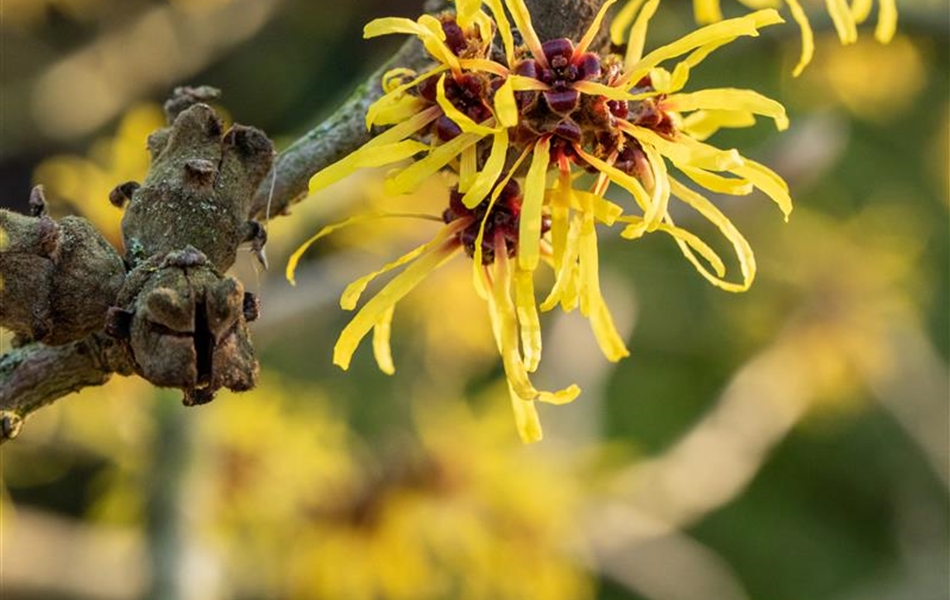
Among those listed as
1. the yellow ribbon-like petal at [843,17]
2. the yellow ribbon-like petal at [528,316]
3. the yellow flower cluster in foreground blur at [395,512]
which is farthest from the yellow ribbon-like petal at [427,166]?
the yellow flower cluster in foreground blur at [395,512]

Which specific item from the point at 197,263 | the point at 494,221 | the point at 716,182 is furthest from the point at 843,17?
the point at 197,263

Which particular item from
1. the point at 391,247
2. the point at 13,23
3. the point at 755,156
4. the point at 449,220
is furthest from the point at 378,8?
the point at 449,220

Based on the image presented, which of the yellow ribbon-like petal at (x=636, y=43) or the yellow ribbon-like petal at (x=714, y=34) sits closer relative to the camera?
the yellow ribbon-like petal at (x=714, y=34)

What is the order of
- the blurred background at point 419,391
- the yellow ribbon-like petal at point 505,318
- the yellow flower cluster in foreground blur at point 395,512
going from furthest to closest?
the yellow flower cluster in foreground blur at point 395,512 → the blurred background at point 419,391 → the yellow ribbon-like petal at point 505,318

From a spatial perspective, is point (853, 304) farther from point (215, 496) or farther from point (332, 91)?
point (215, 496)

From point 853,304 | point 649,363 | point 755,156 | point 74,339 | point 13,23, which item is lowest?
point 649,363

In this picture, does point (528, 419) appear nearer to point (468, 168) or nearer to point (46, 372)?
point (468, 168)

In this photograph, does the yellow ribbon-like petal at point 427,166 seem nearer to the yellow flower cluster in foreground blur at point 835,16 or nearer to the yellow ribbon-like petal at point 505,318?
the yellow ribbon-like petal at point 505,318
